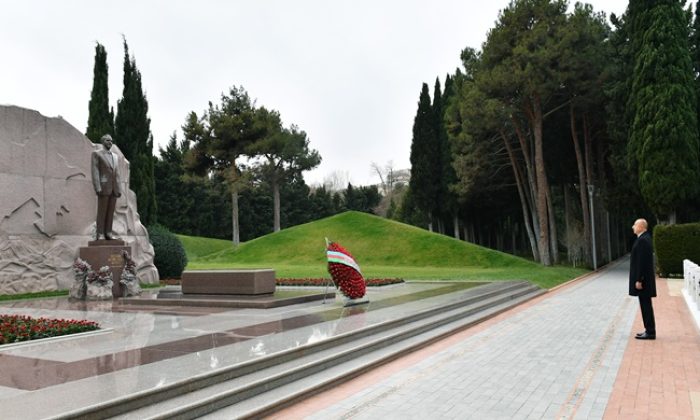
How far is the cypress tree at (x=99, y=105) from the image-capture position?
84.9ft

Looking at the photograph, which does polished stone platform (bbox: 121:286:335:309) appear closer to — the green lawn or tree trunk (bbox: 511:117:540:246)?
the green lawn

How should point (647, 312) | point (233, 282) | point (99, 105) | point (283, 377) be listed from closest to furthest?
1. point (283, 377)
2. point (647, 312)
3. point (233, 282)
4. point (99, 105)

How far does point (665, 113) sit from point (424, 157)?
2014 cm

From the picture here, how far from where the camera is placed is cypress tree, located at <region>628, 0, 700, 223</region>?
22203 millimetres

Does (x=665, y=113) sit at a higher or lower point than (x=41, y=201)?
higher

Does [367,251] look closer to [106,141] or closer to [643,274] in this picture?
[106,141]

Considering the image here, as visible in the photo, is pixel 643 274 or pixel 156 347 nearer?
pixel 156 347

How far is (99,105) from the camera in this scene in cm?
2597

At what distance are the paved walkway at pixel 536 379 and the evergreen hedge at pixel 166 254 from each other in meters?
13.1

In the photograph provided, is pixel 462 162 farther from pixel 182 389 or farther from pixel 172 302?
pixel 182 389

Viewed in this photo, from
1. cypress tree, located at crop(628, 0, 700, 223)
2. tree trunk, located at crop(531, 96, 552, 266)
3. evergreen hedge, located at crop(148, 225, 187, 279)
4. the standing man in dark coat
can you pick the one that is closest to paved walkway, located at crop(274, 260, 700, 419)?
the standing man in dark coat

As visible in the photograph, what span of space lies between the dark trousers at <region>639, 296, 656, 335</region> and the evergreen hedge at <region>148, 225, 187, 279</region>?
15.7m

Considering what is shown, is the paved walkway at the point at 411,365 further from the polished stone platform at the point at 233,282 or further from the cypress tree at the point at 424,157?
the cypress tree at the point at 424,157

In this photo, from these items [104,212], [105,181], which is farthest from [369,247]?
[105,181]
